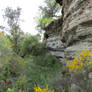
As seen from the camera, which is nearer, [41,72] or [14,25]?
[41,72]

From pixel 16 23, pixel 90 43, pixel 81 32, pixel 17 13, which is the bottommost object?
pixel 90 43

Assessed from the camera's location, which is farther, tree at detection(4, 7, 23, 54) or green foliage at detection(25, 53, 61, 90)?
tree at detection(4, 7, 23, 54)

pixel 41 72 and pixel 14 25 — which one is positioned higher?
pixel 14 25

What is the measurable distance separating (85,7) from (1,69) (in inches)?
170

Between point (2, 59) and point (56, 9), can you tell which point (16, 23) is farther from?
point (2, 59)

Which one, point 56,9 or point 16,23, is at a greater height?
point 56,9

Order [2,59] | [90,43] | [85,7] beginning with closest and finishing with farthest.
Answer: [90,43] < [85,7] < [2,59]

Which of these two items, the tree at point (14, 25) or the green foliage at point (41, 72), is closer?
the green foliage at point (41, 72)

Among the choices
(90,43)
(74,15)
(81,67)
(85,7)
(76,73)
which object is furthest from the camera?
(74,15)

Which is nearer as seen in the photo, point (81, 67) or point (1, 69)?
point (81, 67)

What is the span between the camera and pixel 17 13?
578 inches

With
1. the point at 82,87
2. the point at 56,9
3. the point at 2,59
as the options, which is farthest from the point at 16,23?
the point at 82,87

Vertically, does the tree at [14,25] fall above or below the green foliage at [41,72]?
above

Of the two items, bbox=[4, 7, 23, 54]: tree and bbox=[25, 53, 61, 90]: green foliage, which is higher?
bbox=[4, 7, 23, 54]: tree
